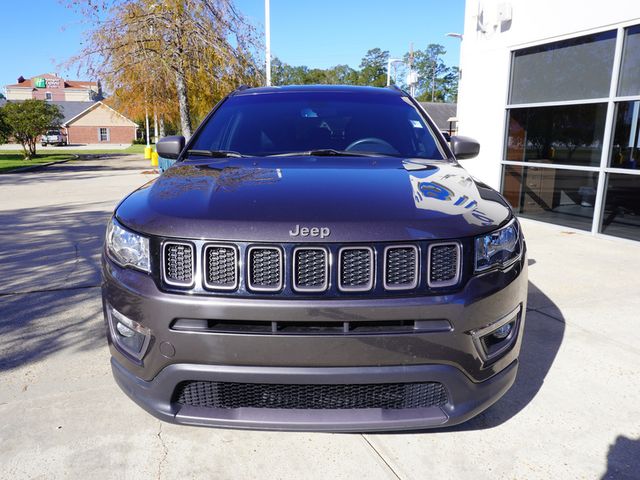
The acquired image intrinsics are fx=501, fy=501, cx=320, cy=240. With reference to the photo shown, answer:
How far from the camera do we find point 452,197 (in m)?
2.26

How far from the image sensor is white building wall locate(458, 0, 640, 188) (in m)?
7.40

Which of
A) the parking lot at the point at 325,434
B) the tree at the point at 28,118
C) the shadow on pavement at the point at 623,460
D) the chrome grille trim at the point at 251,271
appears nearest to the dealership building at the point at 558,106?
the parking lot at the point at 325,434

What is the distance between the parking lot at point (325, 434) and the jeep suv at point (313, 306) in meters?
0.39

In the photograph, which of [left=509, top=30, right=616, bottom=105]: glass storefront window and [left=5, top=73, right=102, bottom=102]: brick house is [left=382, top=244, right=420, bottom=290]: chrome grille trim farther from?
[left=5, top=73, right=102, bottom=102]: brick house

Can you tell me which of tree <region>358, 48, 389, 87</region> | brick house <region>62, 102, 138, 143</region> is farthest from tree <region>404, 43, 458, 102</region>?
brick house <region>62, 102, 138, 143</region>

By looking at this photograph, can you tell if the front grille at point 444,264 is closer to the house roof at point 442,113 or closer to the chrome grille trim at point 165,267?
the chrome grille trim at point 165,267

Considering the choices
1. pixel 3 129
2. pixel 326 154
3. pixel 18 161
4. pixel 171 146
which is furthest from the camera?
pixel 18 161

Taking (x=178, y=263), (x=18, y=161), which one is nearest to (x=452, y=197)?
(x=178, y=263)

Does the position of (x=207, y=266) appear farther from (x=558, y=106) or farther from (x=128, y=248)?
(x=558, y=106)

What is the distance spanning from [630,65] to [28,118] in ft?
93.8

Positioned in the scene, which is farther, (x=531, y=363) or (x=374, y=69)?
(x=374, y=69)

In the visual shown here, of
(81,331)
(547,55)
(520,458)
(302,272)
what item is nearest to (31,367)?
(81,331)

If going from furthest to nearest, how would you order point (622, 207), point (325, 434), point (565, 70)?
point (565, 70), point (622, 207), point (325, 434)

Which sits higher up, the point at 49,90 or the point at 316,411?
the point at 49,90
